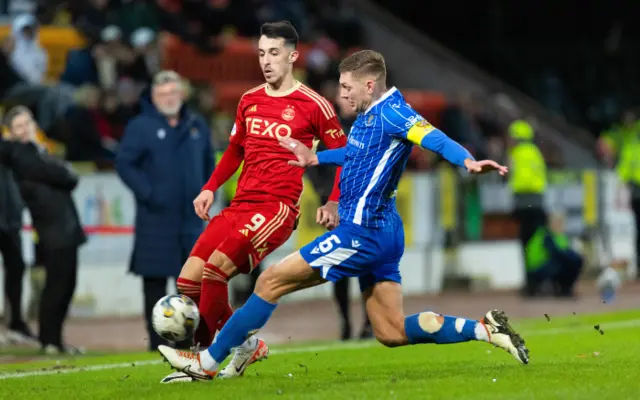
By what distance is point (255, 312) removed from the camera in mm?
8453

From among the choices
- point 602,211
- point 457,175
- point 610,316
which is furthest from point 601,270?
point 610,316

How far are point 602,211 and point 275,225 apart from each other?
45.5 feet

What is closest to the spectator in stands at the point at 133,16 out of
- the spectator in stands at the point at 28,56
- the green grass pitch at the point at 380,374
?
the spectator in stands at the point at 28,56

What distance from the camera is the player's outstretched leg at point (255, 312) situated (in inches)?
331

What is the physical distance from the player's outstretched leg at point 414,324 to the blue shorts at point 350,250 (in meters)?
0.25

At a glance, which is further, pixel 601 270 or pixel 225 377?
pixel 601 270

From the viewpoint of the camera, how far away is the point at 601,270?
22188 millimetres

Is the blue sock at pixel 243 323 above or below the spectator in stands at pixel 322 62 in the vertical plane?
below

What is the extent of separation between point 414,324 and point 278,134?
5.09 feet

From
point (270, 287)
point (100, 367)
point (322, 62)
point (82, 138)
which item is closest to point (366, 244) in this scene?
point (270, 287)

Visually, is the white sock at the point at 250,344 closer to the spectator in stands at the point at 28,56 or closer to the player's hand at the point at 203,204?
the player's hand at the point at 203,204

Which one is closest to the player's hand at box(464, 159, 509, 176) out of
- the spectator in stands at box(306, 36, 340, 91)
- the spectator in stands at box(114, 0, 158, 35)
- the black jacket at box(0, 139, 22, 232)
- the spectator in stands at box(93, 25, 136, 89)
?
the black jacket at box(0, 139, 22, 232)

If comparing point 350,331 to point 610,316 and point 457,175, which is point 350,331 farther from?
point 457,175

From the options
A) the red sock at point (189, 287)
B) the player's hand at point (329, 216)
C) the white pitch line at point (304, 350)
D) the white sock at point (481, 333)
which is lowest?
the white pitch line at point (304, 350)
